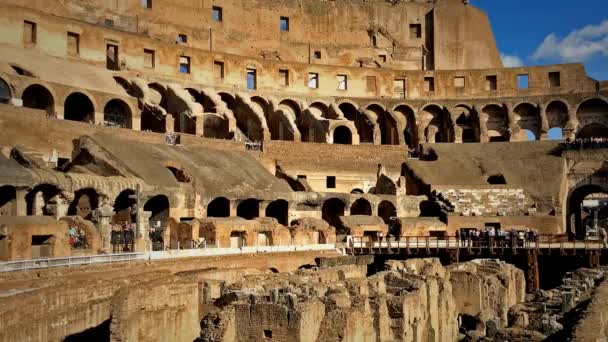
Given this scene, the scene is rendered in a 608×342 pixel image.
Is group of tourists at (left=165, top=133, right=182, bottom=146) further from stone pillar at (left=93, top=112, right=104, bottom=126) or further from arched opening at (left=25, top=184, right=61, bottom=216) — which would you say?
arched opening at (left=25, top=184, right=61, bottom=216)

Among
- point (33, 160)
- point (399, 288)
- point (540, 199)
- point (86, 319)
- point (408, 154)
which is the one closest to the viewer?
point (86, 319)

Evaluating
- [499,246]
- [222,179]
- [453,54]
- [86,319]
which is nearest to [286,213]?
[222,179]

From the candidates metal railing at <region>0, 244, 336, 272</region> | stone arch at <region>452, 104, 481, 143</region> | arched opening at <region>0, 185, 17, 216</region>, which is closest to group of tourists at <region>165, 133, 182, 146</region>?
metal railing at <region>0, 244, 336, 272</region>

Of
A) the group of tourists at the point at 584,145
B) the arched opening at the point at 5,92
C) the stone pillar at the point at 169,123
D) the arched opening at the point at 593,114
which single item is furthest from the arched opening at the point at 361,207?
the arched opening at the point at 593,114

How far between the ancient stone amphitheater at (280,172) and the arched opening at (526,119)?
0.54 ft

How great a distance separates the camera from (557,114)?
5703 centimetres

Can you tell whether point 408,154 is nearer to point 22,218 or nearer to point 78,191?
point 78,191

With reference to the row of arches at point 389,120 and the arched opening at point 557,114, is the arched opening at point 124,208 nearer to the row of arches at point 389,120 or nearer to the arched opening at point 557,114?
the row of arches at point 389,120

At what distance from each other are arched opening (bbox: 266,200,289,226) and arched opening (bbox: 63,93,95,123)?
12.2 meters

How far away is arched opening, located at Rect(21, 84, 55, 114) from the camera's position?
38.6 m

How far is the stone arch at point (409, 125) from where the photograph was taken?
2263 inches

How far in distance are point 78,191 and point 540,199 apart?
28029 millimetres

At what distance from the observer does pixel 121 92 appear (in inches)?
1713

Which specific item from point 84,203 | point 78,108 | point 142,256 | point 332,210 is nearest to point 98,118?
point 78,108
